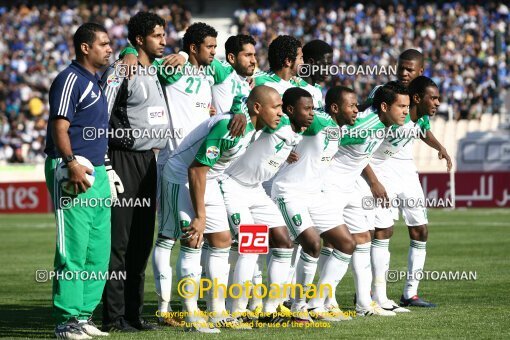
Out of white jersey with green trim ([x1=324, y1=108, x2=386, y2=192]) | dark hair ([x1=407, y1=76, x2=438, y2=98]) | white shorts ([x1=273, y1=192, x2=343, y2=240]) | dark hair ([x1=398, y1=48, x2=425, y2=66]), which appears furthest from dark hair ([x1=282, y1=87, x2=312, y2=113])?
dark hair ([x1=398, y1=48, x2=425, y2=66])

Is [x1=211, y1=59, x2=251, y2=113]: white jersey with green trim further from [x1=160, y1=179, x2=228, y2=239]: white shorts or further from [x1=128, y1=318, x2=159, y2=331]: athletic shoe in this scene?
[x1=128, y1=318, x2=159, y2=331]: athletic shoe

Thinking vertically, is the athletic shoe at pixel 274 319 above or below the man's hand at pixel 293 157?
below

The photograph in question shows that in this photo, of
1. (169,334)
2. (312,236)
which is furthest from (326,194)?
(169,334)

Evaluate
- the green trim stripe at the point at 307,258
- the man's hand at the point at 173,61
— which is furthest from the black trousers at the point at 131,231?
the green trim stripe at the point at 307,258

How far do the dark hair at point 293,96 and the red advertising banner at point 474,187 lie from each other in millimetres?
20023

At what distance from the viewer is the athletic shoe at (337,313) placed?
10633 mm

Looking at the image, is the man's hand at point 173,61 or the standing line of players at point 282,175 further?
the man's hand at point 173,61

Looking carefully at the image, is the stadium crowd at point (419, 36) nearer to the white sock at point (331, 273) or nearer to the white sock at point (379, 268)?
the white sock at point (379, 268)

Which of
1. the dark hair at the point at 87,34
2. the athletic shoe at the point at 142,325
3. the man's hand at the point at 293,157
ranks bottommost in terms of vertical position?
the athletic shoe at the point at 142,325

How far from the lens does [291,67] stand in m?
11.4

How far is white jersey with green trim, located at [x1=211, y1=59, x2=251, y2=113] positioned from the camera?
38.3 feet

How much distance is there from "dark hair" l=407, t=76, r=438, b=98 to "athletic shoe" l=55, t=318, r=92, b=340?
549 cm

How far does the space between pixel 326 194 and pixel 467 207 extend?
2009 cm

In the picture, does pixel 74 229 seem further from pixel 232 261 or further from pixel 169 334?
pixel 232 261
